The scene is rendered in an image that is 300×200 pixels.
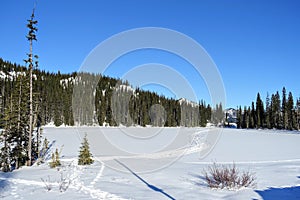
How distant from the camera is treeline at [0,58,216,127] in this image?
3312 inches

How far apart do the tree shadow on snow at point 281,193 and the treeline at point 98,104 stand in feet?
227

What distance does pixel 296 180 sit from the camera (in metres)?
12.1

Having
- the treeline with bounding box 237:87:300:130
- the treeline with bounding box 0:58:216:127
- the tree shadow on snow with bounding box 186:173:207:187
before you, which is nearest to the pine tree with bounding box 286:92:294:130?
the treeline with bounding box 237:87:300:130

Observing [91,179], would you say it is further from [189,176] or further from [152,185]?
[189,176]

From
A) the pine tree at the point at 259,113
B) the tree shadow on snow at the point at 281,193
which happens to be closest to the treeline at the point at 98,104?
the pine tree at the point at 259,113

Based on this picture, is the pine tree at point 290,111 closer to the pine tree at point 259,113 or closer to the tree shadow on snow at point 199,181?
the pine tree at point 259,113

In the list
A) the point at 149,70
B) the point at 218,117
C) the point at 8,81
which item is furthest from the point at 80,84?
the point at 149,70

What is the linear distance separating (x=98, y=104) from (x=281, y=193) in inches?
3503

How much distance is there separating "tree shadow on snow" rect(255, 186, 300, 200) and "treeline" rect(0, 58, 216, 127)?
69.2m

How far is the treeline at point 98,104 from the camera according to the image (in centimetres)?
8412

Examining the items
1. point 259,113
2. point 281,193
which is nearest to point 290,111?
point 259,113

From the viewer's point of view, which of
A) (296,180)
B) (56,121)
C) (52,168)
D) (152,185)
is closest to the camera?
(152,185)

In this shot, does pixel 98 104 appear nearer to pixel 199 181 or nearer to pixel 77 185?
pixel 199 181

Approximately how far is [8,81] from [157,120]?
50643mm
